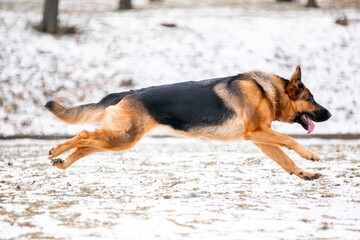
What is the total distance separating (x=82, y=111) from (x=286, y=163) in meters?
2.84

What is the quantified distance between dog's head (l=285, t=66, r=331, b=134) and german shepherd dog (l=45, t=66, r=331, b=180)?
0.01 meters

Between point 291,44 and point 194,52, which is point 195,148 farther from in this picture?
point 291,44

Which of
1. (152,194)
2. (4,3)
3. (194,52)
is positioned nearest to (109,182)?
(152,194)

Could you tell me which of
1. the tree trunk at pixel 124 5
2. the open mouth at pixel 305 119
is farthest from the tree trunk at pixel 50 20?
the open mouth at pixel 305 119

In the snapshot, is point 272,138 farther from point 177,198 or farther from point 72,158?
point 72,158

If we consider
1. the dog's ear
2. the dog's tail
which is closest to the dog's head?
the dog's ear

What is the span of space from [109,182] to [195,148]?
468 centimetres

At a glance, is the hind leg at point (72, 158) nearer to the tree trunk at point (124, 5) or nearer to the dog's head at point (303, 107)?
the dog's head at point (303, 107)

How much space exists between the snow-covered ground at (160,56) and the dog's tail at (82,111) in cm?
599

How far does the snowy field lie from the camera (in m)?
4.22

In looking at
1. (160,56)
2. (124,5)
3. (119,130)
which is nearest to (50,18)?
(160,56)

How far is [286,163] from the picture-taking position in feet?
21.8

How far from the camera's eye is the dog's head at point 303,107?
263 inches

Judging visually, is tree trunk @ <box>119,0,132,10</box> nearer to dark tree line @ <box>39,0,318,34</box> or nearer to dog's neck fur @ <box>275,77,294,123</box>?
dark tree line @ <box>39,0,318,34</box>
